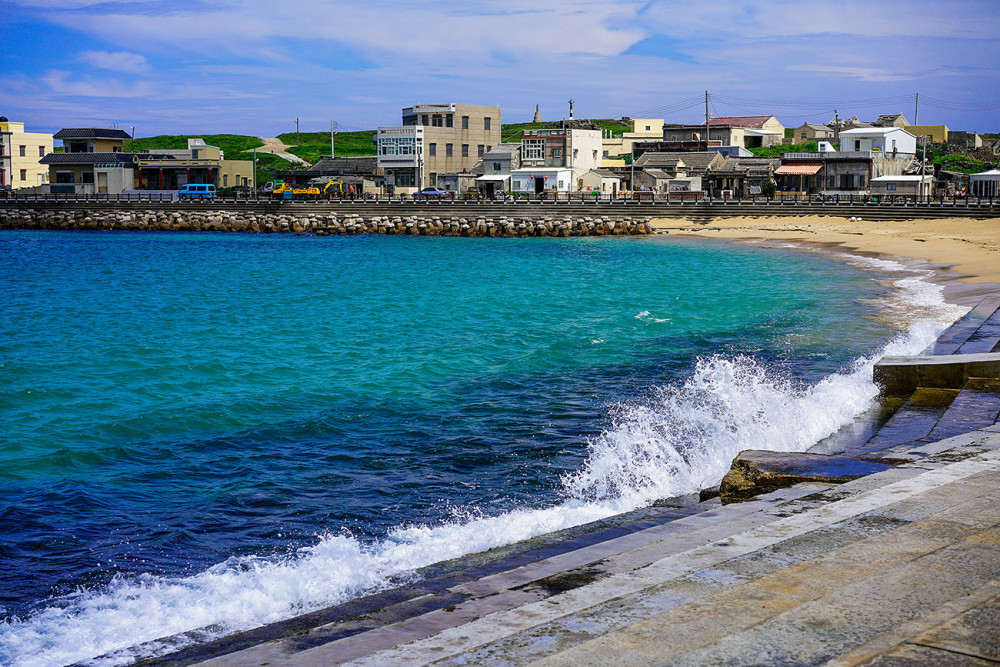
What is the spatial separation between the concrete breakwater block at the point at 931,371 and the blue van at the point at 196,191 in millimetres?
81019

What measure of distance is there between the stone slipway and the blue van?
8424 cm

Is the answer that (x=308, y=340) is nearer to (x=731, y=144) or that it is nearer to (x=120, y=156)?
(x=120, y=156)

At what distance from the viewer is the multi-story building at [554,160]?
264 feet

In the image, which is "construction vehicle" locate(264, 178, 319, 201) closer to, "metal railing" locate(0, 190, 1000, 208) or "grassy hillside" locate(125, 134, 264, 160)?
"metal railing" locate(0, 190, 1000, 208)

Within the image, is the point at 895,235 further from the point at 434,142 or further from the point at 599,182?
the point at 434,142

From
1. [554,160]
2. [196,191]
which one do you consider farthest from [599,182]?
[196,191]

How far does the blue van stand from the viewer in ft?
279

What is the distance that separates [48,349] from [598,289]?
747 inches

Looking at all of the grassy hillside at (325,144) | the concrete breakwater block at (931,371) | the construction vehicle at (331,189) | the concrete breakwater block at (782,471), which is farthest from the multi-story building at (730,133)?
the concrete breakwater block at (782,471)

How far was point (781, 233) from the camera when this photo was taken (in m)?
54.9

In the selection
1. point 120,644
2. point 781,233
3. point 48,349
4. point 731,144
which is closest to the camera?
point 120,644

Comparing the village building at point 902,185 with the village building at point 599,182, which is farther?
the village building at point 599,182

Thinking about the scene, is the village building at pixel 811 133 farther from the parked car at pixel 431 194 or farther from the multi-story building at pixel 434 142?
the parked car at pixel 431 194

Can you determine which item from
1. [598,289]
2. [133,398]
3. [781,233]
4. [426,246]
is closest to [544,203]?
[426,246]
